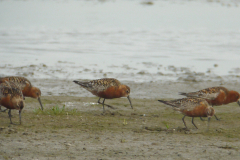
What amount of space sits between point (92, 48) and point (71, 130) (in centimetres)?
1378

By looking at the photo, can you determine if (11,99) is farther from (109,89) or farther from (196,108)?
(196,108)

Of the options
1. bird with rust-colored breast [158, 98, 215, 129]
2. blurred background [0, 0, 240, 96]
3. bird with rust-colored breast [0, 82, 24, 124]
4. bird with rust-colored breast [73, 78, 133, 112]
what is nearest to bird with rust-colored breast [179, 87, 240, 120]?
bird with rust-colored breast [158, 98, 215, 129]

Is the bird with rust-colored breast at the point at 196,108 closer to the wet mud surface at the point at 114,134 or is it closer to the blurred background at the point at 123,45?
the wet mud surface at the point at 114,134

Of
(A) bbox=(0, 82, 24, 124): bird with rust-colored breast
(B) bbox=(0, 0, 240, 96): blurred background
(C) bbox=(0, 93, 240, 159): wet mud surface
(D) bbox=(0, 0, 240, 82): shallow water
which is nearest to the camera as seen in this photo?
(C) bbox=(0, 93, 240, 159): wet mud surface

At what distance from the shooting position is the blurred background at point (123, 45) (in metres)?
15.7

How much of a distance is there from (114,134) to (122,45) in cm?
1521

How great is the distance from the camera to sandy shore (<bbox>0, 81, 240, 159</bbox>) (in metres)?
6.81

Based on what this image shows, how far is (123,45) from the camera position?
22828mm

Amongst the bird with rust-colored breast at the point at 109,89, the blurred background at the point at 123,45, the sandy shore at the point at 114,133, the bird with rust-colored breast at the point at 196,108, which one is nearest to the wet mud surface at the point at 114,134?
the sandy shore at the point at 114,133

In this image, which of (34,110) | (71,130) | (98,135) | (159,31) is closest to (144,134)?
(98,135)

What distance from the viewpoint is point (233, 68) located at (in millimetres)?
16906

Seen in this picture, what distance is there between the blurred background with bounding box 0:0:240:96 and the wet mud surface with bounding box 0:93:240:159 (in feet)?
16.1

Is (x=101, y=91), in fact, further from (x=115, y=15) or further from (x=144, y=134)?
(x=115, y=15)

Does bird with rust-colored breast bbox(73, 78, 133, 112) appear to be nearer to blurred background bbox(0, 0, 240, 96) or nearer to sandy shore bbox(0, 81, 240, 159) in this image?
sandy shore bbox(0, 81, 240, 159)
